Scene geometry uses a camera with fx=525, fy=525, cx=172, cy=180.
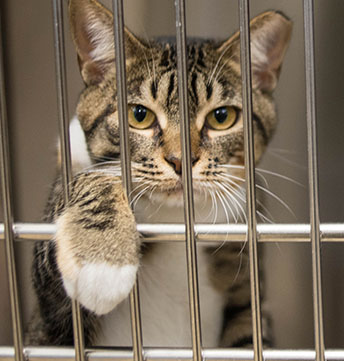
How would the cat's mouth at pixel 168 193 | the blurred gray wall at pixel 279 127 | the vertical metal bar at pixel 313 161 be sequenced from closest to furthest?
the vertical metal bar at pixel 313 161 < the cat's mouth at pixel 168 193 < the blurred gray wall at pixel 279 127

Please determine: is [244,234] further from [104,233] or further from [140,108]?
[140,108]

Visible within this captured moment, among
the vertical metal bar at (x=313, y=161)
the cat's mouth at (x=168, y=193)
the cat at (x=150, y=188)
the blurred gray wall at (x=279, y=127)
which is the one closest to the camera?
the vertical metal bar at (x=313, y=161)

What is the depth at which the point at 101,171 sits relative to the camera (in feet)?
2.40

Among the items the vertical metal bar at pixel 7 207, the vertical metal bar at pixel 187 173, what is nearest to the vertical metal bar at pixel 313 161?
the vertical metal bar at pixel 187 173

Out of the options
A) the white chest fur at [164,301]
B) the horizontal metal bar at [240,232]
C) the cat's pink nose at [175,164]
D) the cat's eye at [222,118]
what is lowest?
the white chest fur at [164,301]

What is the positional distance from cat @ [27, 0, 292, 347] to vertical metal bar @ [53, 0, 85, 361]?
1.4 inches

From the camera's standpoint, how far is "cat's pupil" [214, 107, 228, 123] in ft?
2.79

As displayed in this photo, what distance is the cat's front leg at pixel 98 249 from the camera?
2.01 ft

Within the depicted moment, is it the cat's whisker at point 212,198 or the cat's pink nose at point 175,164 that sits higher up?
the cat's pink nose at point 175,164

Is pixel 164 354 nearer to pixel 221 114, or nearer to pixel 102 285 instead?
pixel 102 285

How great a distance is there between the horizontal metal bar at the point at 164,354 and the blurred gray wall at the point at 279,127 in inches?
15.1

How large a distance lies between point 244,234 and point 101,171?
0.24 m

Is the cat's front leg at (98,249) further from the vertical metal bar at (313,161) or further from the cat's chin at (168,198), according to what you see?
the vertical metal bar at (313,161)

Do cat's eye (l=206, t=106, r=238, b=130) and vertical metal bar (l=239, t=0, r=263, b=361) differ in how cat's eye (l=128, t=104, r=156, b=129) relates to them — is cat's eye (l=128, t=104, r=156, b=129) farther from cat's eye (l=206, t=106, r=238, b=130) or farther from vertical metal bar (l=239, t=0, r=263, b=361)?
vertical metal bar (l=239, t=0, r=263, b=361)
